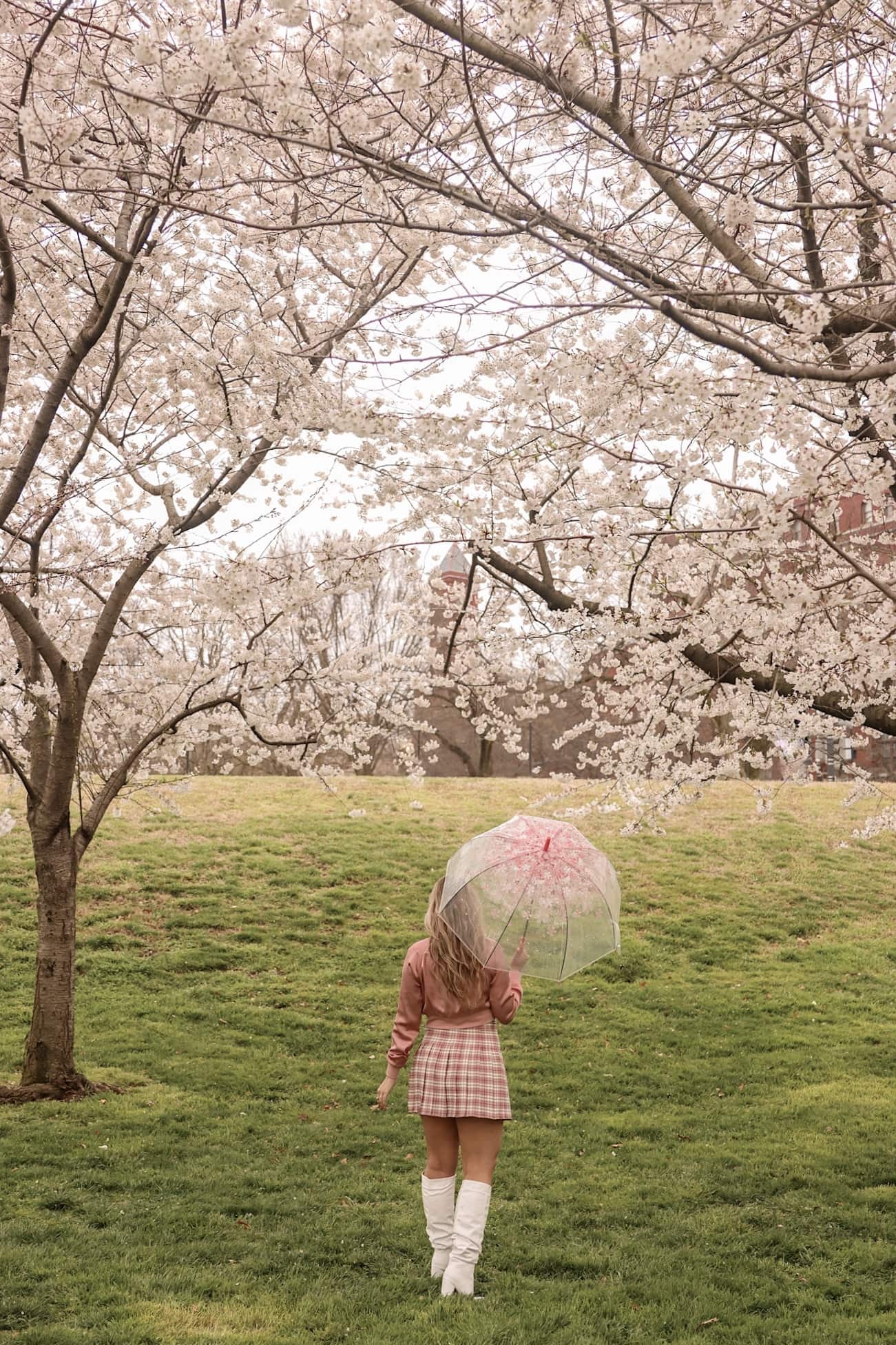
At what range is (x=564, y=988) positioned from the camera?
1248 centimetres

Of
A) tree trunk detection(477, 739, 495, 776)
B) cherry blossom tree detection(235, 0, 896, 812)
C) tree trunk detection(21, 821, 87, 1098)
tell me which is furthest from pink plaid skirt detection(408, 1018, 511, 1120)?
tree trunk detection(477, 739, 495, 776)

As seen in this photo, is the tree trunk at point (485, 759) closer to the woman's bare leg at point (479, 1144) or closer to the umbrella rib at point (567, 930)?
the umbrella rib at point (567, 930)

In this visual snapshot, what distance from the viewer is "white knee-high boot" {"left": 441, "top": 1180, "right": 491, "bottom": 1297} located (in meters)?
4.46

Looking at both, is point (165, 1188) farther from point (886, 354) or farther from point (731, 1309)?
point (886, 354)

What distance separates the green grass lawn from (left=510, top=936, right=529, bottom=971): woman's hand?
134 cm

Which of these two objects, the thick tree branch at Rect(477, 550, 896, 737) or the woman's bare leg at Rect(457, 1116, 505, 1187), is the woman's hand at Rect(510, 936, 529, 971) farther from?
the thick tree branch at Rect(477, 550, 896, 737)

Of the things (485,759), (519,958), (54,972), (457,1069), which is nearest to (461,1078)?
(457,1069)

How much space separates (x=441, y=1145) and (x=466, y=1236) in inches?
14.1

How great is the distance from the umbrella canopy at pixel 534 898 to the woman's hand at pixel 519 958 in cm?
2

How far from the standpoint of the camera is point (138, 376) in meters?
9.21

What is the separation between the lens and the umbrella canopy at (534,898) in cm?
459

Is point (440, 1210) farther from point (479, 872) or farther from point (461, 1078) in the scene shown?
point (479, 872)

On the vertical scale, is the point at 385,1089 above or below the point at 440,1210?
above

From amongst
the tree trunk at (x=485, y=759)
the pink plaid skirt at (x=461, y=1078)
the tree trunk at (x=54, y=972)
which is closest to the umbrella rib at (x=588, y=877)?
the pink plaid skirt at (x=461, y=1078)
